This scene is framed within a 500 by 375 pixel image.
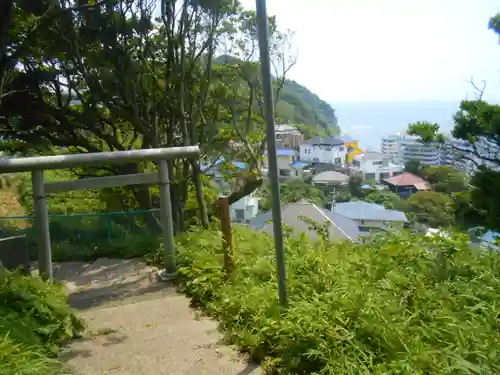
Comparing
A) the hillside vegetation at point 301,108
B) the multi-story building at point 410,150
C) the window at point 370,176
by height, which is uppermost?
the hillside vegetation at point 301,108

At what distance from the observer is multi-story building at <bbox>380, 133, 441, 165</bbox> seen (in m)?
14.2

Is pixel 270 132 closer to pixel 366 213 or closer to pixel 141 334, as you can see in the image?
pixel 141 334

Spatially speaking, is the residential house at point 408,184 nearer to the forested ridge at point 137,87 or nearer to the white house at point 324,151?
the white house at point 324,151

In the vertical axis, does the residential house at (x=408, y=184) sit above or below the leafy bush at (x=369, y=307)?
below

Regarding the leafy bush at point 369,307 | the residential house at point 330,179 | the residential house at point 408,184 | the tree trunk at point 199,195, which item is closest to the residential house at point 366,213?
the residential house at point 408,184

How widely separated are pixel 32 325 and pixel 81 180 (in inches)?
83.7

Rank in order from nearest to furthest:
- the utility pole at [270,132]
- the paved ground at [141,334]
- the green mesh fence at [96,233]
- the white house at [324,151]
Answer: the utility pole at [270,132] → the paved ground at [141,334] → the green mesh fence at [96,233] → the white house at [324,151]

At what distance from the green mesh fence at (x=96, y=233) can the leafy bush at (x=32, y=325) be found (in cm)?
238

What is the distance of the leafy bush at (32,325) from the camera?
336 centimetres

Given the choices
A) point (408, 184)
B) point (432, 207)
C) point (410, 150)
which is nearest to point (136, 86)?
point (432, 207)

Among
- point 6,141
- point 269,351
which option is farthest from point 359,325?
point 6,141

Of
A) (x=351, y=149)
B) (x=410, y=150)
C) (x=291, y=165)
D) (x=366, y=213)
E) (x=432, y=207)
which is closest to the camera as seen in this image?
(x=366, y=213)

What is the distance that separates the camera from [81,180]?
19.0 feet

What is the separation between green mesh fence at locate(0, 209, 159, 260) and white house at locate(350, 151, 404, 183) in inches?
741
